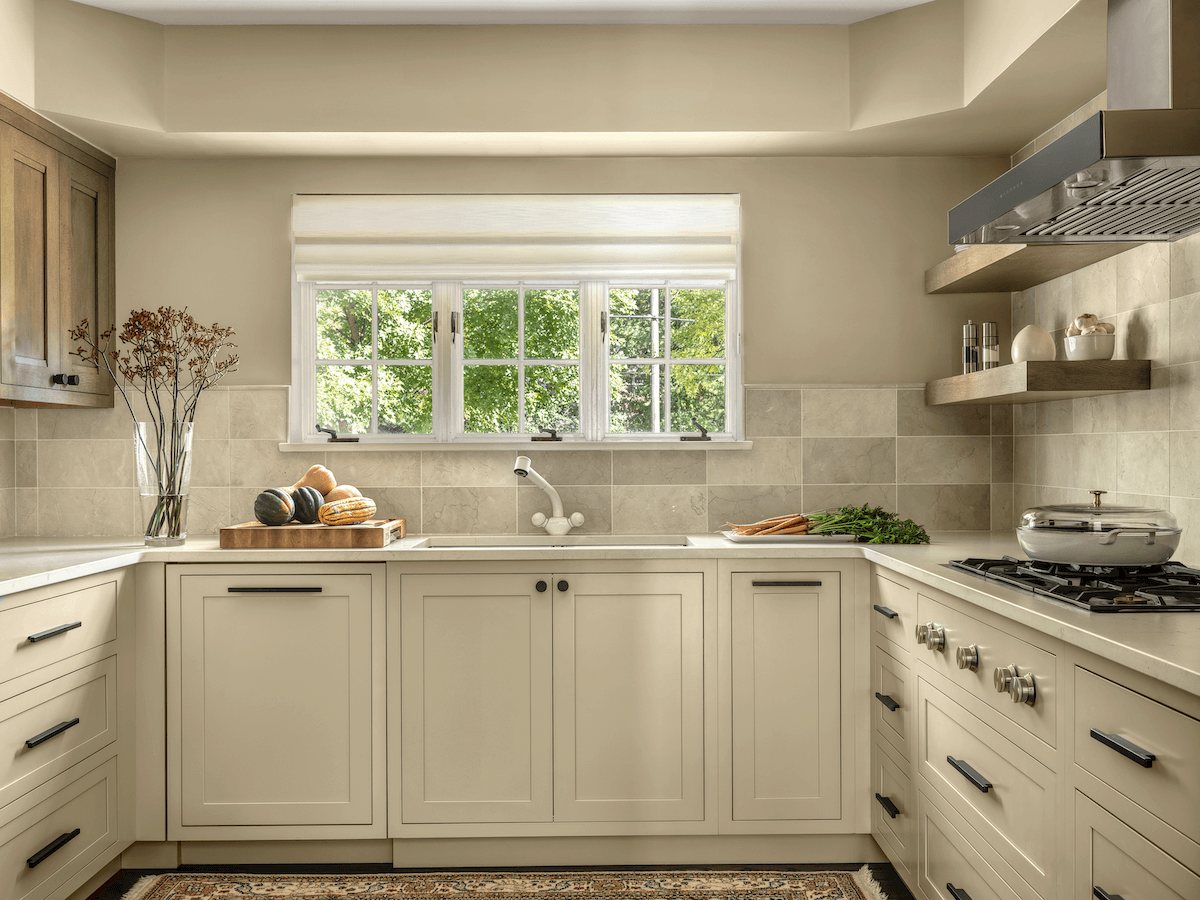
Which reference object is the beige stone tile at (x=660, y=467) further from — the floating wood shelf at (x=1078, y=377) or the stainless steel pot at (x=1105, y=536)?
the stainless steel pot at (x=1105, y=536)

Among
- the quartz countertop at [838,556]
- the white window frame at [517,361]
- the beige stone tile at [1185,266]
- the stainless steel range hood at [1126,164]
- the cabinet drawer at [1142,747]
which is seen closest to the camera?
A: the cabinet drawer at [1142,747]

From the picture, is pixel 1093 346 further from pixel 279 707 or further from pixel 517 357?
pixel 279 707

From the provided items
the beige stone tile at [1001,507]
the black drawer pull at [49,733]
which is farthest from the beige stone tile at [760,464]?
the black drawer pull at [49,733]

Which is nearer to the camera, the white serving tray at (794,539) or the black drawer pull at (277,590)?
the black drawer pull at (277,590)

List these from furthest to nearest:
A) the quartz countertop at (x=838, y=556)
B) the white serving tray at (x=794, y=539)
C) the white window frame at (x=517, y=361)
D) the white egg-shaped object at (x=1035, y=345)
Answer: the white window frame at (x=517, y=361) < the white serving tray at (x=794, y=539) < the white egg-shaped object at (x=1035, y=345) < the quartz countertop at (x=838, y=556)

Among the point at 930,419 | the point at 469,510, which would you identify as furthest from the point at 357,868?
the point at 930,419

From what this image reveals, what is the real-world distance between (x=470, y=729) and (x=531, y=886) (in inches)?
19.0

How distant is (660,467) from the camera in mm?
3064

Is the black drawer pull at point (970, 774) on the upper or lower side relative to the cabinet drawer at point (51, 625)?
lower

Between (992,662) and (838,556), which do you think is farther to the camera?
(838,556)

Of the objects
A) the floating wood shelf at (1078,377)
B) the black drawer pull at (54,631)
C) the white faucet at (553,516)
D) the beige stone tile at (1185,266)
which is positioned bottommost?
the black drawer pull at (54,631)

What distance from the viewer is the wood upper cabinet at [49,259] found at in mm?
2496

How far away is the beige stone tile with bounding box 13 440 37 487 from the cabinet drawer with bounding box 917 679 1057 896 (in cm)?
313

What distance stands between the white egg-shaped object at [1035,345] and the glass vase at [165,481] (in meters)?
2.67
